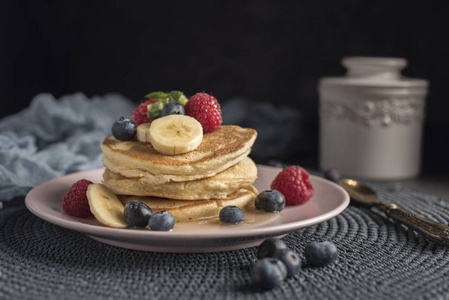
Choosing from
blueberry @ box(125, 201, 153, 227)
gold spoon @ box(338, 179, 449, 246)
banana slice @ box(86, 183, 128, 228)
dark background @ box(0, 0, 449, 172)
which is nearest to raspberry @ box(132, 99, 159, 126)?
banana slice @ box(86, 183, 128, 228)

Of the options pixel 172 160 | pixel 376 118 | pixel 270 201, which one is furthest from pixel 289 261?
pixel 376 118

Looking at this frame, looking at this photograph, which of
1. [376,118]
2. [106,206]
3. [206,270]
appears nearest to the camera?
[206,270]

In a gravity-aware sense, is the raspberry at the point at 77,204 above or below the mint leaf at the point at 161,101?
below

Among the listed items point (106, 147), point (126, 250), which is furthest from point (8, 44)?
point (126, 250)

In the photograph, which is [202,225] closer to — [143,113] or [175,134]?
[175,134]

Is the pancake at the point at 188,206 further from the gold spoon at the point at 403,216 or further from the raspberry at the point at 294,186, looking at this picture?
the gold spoon at the point at 403,216

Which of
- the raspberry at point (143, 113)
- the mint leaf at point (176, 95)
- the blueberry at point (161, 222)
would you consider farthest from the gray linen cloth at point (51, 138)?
the blueberry at point (161, 222)
